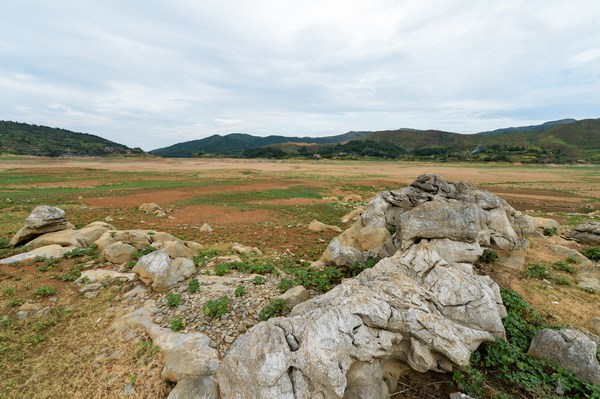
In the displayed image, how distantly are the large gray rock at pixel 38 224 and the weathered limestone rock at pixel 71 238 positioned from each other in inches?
20.2

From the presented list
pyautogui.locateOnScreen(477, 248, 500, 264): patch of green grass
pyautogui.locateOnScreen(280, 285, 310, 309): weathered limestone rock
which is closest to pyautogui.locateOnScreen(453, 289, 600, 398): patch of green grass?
pyautogui.locateOnScreen(280, 285, 310, 309): weathered limestone rock

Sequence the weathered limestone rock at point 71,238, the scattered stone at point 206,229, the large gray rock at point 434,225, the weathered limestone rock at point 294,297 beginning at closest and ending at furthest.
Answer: the weathered limestone rock at point 294,297
the large gray rock at point 434,225
the weathered limestone rock at point 71,238
the scattered stone at point 206,229

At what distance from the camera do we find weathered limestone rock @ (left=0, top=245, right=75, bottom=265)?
12.5m

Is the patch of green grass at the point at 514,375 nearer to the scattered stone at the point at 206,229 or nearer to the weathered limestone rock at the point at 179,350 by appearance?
the weathered limestone rock at the point at 179,350

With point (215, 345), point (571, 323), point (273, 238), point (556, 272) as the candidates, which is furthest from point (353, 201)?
point (215, 345)

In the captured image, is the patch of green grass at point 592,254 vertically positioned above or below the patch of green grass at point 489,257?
below

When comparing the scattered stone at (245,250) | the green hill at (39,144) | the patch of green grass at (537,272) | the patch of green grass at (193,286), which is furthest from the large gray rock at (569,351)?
the green hill at (39,144)

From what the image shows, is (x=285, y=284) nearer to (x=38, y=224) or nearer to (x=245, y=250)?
(x=245, y=250)

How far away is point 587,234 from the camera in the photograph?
15.8 m

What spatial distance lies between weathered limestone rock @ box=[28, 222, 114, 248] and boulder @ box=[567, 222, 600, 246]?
29509 millimetres

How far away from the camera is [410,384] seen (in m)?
6.56

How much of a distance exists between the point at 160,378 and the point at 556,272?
15679mm

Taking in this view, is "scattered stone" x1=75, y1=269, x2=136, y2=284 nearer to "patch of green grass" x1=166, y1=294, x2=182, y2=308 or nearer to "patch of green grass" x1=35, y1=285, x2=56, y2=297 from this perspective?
"patch of green grass" x1=35, y1=285, x2=56, y2=297

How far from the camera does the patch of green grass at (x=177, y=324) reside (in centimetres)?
808
